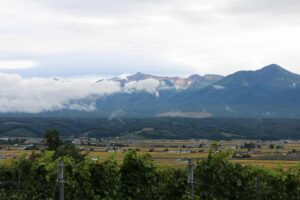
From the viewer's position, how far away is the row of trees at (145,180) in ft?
50.0

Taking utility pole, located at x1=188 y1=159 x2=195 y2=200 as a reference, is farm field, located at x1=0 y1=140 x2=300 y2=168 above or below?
below

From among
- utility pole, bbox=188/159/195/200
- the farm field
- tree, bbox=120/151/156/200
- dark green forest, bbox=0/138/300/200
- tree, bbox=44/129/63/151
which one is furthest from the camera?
the farm field

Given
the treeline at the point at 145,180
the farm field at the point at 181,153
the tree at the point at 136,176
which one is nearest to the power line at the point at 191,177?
the treeline at the point at 145,180

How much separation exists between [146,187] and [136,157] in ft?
2.90

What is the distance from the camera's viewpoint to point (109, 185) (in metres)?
16.3

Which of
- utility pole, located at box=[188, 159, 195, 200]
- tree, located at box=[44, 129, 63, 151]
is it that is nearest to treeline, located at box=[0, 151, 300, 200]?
utility pole, located at box=[188, 159, 195, 200]

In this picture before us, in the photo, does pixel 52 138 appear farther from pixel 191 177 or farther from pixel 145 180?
pixel 191 177

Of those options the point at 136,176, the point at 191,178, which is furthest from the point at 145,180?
the point at 191,178

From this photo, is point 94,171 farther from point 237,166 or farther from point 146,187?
point 237,166

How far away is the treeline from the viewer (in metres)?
15.2

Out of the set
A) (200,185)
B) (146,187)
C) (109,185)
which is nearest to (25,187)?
(109,185)

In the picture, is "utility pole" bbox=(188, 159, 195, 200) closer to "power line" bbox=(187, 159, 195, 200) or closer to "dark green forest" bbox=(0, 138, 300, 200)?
"power line" bbox=(187, 159, 195, 200)

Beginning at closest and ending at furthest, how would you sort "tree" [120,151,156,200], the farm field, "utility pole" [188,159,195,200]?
1. "utility pole" [188,159,195,200]
2. "tree" [120,151,156,200]
3. the farm field

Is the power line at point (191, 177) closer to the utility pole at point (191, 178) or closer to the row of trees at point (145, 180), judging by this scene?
the utility pole at point (191, 178)
